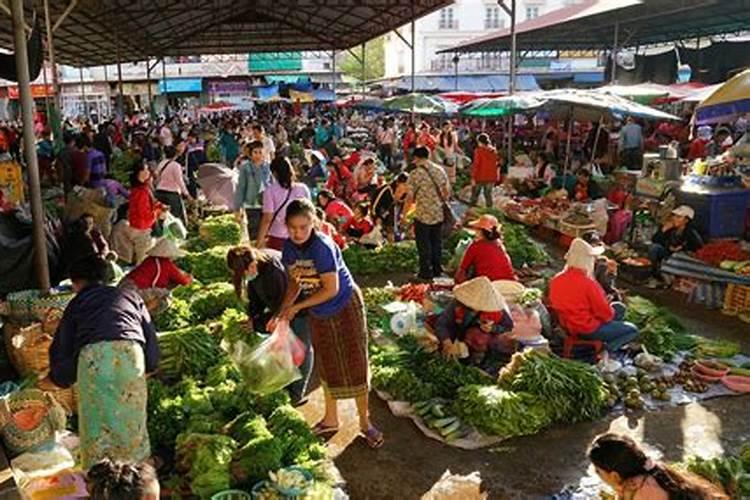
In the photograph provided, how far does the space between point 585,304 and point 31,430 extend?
4306mm

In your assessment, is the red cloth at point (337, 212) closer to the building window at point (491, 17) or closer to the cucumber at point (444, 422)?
the cucumber at point (444, 422)

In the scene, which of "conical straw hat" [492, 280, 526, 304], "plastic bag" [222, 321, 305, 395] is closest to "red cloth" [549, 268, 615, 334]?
"conical straw hat" [492, 280, 526, 304]

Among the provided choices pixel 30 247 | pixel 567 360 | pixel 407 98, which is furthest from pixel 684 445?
pixel 407 98

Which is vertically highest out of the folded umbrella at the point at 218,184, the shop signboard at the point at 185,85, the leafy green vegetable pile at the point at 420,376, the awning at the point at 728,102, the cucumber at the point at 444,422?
the shop signboard at the point at 185,85

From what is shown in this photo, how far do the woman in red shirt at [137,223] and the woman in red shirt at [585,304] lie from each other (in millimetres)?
4838

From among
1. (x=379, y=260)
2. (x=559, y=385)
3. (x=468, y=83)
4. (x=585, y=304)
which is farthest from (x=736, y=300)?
(x=468, y=83)

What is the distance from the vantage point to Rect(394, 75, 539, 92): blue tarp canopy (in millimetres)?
32250

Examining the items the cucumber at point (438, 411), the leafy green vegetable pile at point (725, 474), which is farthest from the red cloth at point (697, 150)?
the leafy green vegetable pile at point (725, 474)

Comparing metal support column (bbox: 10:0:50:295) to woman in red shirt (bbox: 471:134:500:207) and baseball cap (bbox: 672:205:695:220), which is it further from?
woman in red shirt (bbox: 471:134:500:207)

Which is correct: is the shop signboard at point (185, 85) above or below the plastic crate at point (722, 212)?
above

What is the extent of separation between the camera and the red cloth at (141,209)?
26.9ft

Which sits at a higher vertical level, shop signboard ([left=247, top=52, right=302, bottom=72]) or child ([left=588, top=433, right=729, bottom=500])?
shop signboard ([left=247, top=52, right=302, bottom=72])

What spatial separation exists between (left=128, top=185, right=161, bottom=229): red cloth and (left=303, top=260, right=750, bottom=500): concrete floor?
12.6 ft

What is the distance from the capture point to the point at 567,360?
5.71 meters
